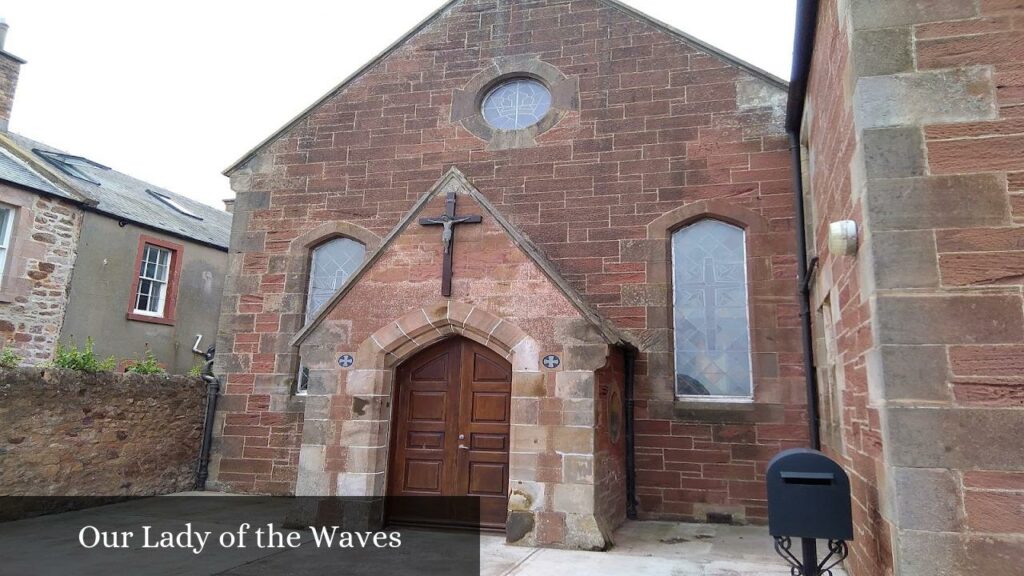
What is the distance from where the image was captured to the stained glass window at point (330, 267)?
33.6 feet

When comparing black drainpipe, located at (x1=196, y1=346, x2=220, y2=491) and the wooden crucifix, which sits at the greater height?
the wooden crucifix

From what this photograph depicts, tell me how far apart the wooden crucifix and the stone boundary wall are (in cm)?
493

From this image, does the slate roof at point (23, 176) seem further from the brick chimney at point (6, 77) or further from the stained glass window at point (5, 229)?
the brick chimney at point (6, 77)

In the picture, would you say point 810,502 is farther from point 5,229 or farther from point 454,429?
point 5,229

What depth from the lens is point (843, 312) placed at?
5105mm

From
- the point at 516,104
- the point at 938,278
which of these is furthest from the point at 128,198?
the point at 938,278

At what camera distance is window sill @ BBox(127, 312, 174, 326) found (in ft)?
43.6

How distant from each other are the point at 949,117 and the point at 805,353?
178 inches

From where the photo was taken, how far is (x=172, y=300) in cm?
1420

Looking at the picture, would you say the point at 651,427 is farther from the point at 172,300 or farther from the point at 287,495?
the point at 172,300

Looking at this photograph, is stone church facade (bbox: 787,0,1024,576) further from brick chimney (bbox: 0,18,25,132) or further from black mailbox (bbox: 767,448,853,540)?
brick chimney (bbox: 0,18,25,132)

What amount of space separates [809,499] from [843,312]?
182 cm
